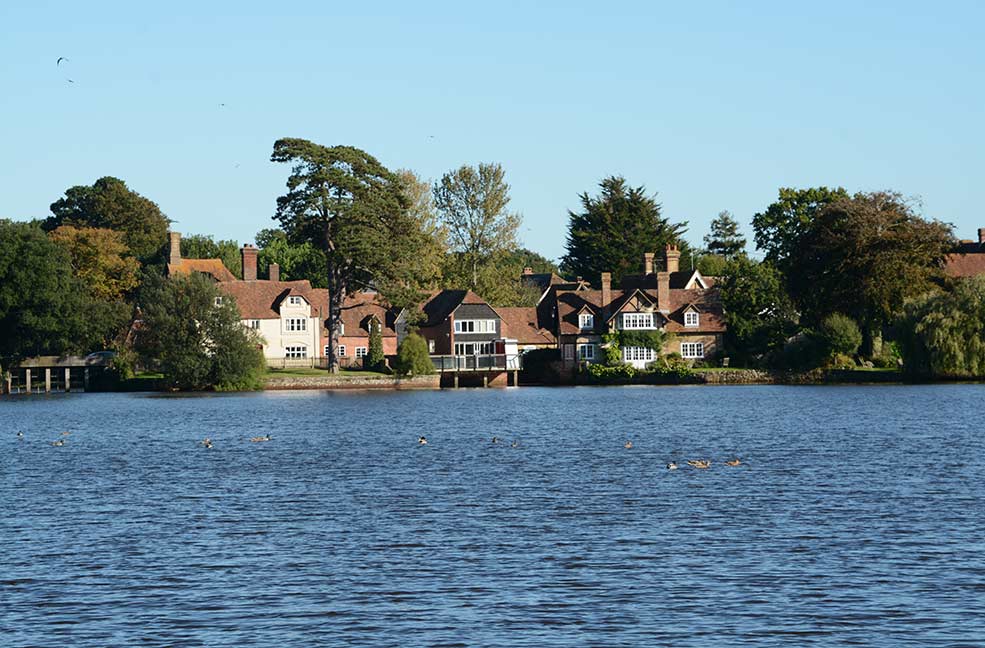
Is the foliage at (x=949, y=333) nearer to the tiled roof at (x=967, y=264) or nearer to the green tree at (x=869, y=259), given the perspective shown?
the green tree at (x=869, y=259)

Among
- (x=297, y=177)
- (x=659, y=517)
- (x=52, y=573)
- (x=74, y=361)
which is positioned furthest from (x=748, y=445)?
(x=74, y=361)

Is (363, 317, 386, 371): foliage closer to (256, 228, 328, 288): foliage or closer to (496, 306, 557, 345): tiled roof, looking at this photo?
(496, 306, 557, 345): tiled roof

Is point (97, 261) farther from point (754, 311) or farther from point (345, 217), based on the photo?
point (754, 311)

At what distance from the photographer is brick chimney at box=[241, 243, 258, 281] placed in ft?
383

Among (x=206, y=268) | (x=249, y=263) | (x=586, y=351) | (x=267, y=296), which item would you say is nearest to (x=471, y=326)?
(x=586, y=351)

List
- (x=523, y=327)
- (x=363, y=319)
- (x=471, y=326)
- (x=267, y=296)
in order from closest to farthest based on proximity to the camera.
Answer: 1. (x=471, y=326)
2. (x=267, y=296)
3. (x=523, y=327)
4. (x=363, y=319)

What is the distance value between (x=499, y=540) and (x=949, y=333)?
65.4m

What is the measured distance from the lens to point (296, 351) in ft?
371

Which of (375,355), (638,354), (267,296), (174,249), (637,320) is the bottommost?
(638,354)

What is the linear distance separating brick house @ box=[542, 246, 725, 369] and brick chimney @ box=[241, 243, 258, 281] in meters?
26.6

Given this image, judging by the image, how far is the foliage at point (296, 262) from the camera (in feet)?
449

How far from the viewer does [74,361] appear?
102875 mm

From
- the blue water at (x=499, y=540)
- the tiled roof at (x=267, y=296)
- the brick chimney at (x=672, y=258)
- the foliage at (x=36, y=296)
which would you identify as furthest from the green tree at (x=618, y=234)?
the blue water at (x=499, y=540)

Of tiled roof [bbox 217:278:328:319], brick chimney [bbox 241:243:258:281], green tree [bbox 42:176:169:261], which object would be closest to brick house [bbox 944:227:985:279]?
tiled roof [bbox 217:278:328:319]
